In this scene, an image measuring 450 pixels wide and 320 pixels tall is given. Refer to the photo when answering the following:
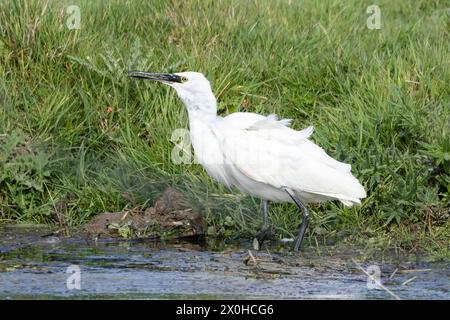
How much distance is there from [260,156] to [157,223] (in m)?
1.03

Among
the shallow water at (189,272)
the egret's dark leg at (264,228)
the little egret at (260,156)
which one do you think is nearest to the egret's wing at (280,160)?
the little egret at (260,156)

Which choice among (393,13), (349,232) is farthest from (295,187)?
(393,13)

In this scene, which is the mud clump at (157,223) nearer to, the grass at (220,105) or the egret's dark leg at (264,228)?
the grass at (220,105)

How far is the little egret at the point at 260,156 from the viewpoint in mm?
7395

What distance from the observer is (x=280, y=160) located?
24.4 ft

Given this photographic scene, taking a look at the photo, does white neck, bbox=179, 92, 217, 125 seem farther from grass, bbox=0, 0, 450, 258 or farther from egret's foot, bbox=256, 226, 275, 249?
egret's foot, bbox=256, 226, 275, 249

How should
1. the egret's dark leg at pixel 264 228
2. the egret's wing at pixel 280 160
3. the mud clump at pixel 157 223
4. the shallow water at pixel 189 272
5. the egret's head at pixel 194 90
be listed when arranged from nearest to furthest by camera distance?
1. the shallow water at pixel 189 272
2. the egret's wing at pixel 280 160
3. the egret's head at pixel 194 90
4. the egret's dark leg at pixel 264 228
5. the mud clump at pixel 157 223

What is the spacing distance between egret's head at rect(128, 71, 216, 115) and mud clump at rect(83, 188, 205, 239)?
787 mm

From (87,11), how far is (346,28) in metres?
2.35

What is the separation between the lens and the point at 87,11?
968 cm

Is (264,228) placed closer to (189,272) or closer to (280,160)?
(280,160)

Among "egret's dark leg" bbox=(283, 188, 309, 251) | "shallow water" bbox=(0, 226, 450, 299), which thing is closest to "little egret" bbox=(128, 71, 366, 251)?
"egret's dark leg" bbox=(283, 188, 309, 251)

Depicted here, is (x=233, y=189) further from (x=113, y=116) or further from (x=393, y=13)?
(x=393, y=13)

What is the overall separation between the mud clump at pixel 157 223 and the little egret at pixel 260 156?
20.2 inches
